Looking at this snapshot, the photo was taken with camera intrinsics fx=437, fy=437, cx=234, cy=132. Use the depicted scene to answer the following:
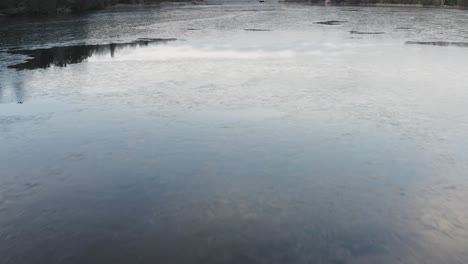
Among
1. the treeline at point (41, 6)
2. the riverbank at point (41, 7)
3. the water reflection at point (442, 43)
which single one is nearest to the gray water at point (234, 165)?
the water reflection at point (442, 43)

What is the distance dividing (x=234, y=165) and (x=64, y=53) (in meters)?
18.1

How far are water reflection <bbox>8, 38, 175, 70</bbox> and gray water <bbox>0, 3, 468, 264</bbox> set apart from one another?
156 cm

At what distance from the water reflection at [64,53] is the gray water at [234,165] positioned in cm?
156

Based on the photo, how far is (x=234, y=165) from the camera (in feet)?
29.0

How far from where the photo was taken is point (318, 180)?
8156 millimetres

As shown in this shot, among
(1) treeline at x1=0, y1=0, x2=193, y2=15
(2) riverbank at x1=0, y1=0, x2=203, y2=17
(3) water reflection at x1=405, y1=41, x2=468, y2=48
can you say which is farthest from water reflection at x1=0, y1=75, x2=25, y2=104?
(1) treeline at x1=0, y1=0, x2=193, y2=15

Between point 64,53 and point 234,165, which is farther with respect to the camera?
point 64,53

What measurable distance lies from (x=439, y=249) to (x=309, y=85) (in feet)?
32.7

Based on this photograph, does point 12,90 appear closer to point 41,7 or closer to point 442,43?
point 442,43

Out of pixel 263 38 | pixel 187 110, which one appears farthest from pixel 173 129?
pixel 263 38

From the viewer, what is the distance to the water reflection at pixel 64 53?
1997 cm

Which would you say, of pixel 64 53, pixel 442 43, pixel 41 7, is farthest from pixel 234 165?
pixel 41 7

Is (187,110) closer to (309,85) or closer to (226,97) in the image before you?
(226,97)

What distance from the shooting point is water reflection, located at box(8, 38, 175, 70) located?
19969 millimetres
